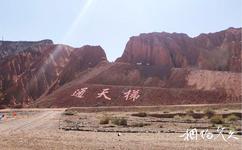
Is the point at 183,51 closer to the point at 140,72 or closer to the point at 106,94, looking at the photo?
the point at 140,72

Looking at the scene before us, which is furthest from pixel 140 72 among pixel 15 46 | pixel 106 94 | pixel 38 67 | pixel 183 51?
pixel 15 46

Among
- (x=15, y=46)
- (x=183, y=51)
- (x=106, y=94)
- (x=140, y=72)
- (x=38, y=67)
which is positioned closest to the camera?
(x=106, y=94)

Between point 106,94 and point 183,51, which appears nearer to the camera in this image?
point 106,94

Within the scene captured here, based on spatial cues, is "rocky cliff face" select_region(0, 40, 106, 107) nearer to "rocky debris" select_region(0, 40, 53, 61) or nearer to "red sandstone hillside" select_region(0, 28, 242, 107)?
"red sandstone hillside" select_region(0, 28, 242, 107)

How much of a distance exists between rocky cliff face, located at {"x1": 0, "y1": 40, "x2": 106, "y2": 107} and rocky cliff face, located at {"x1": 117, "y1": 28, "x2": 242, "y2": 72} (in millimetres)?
9575

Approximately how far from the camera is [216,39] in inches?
4274

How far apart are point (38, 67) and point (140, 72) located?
28.2m

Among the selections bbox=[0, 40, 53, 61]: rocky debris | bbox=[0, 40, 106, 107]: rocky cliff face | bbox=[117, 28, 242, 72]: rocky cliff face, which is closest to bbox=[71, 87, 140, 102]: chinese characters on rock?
bbox=[0, 40, 106, 107]: rocky cliff face

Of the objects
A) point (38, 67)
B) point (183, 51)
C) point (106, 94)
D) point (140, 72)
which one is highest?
point (183, 51)

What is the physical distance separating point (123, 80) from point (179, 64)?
19.8m

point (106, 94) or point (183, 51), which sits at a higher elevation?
point (183, 51)

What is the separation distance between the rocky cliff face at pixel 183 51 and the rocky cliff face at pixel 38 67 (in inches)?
377

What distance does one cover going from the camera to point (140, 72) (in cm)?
8900

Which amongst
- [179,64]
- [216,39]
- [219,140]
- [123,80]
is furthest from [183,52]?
[219,140]
